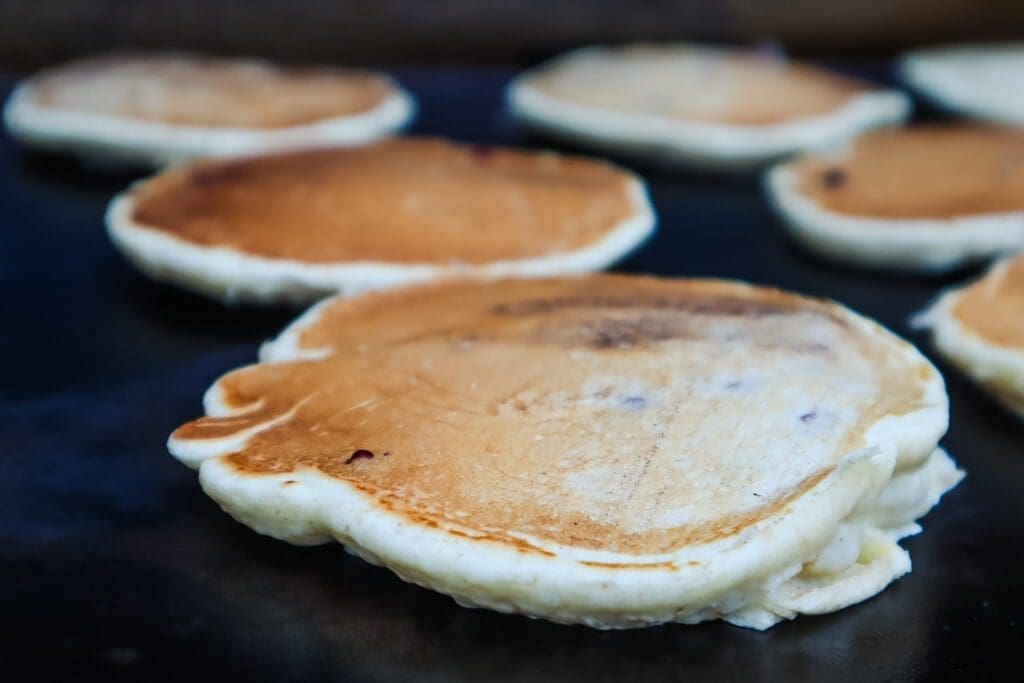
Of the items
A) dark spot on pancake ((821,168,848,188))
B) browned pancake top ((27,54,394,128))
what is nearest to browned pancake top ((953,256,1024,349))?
dark spot on pancake ((821,168,848,188))

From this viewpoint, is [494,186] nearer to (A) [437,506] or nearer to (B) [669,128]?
(B) [669,128]

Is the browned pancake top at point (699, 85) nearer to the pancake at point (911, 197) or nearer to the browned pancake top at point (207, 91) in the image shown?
the pancake at point (911, 197)

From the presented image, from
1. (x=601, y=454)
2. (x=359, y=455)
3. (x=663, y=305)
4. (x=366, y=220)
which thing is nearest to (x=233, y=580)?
(x=359, y=455)

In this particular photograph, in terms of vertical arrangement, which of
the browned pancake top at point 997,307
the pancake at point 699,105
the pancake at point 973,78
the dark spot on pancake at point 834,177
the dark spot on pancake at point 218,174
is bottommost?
the pancake at point 973,78

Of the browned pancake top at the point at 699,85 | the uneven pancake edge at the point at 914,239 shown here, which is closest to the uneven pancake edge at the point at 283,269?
the uneven pancake edge at the point at 914,239

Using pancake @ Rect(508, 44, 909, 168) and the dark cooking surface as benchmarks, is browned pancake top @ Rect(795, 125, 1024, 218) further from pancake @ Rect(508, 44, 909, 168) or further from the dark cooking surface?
the dark cooking surface

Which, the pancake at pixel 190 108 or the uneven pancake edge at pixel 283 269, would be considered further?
the pancake at pixel 190 108
